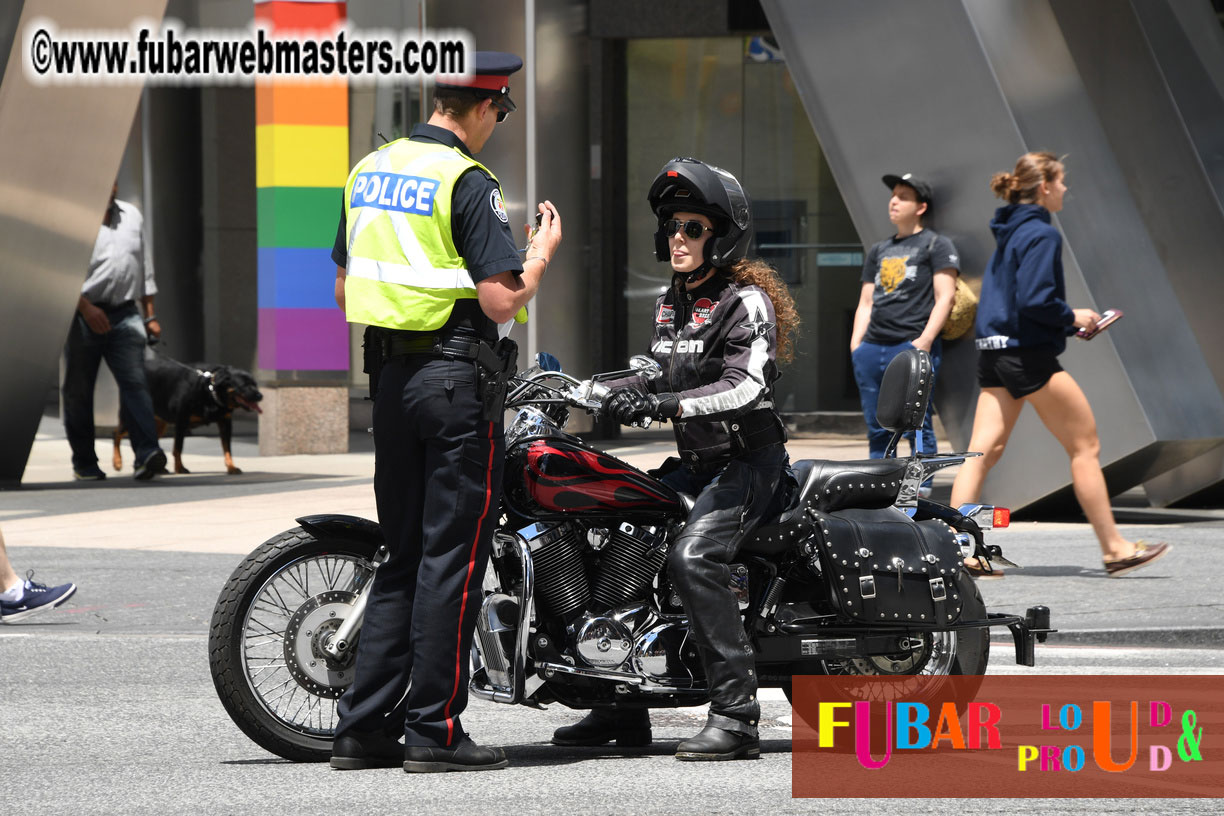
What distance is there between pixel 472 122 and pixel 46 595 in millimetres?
3740

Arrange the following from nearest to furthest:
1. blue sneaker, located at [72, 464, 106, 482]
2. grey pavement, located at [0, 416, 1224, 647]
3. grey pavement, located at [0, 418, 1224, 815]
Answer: grey pavement, located at [0, 418, 1224, 815] → grey pavement, located at [0, 416, 1224, 647] → blue sneaker, located at [72, 464, 106, 482]

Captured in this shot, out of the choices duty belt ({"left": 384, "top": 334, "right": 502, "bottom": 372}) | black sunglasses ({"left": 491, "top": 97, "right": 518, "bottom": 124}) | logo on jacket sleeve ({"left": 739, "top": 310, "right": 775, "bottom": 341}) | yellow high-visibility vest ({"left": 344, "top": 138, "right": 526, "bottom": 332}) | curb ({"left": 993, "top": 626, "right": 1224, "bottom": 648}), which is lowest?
curb ({"left": 993, "top": 626, "right": 1224, "bottom": 648})

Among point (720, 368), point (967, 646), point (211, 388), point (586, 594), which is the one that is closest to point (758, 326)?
point (720, 368)

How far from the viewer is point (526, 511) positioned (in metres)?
5.22

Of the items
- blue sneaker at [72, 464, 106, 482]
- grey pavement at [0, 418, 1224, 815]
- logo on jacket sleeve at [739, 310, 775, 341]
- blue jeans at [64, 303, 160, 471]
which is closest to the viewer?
grey pavement at [0, 418, 1224, 815]

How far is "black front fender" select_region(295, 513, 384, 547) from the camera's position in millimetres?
5211

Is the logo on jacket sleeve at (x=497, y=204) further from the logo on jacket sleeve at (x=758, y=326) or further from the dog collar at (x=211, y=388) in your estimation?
the dog collar at (x=211, y=388)

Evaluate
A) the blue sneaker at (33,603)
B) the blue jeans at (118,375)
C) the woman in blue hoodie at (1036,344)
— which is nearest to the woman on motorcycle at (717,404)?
the blue sneaker at (33,603)

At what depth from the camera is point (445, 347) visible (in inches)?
197

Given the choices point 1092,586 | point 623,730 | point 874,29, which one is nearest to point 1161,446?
point 1092,586

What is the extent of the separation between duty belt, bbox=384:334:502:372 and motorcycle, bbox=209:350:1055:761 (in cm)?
22

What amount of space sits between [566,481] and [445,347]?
53cm

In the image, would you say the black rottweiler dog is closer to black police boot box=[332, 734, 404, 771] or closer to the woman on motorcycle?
the woman on motorcycle

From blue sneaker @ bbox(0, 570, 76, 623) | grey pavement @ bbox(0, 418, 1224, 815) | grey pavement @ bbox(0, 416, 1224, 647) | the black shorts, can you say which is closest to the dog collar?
grey pavement @ bbox(0, 416, 1224, 647)
